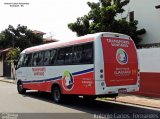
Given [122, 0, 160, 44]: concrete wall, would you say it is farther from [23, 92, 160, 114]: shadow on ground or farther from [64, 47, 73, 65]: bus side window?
[64, 47, 73, 65]: bus side window

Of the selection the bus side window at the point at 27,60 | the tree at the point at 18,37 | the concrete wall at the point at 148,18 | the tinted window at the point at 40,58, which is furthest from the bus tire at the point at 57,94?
the tree at the point at 18,37

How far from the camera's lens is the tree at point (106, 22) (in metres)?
23.2

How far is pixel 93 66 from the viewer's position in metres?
13.0

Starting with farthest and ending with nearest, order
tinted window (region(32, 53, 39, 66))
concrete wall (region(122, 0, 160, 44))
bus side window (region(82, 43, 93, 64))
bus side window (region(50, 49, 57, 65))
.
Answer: concrete wall (region(122, 0, 160, 44)), tinted window (region(32, 53, 39, 66)), bus side window (region(50, 49, 57, 65)), bus side window (region(82, 43, 93, 64))

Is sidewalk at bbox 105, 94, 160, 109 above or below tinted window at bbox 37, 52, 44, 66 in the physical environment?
below

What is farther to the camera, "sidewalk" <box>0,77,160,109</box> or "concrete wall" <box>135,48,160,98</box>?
"concrete wall" <box>135,48,160,98</box>

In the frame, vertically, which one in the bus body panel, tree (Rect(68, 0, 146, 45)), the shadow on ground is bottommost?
the shadow on ground

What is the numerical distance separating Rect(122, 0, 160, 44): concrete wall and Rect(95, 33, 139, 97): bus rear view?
10128mm

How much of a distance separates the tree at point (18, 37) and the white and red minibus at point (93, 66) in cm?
3931

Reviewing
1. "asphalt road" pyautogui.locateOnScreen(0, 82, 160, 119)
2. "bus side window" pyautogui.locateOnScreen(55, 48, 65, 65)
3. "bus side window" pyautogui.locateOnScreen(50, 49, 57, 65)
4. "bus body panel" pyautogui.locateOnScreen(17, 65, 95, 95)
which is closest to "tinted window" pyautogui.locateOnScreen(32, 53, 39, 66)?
"bus body panel" pyautogui.locateOnScreen(17, 65, 95, 95)

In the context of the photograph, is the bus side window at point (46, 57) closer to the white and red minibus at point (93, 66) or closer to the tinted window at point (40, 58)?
the white and red minibus at point (93, 66)

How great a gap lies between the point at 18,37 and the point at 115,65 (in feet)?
146

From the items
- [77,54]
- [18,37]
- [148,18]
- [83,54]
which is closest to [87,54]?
[83,54]

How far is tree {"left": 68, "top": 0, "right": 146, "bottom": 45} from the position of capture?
23.2 meters
